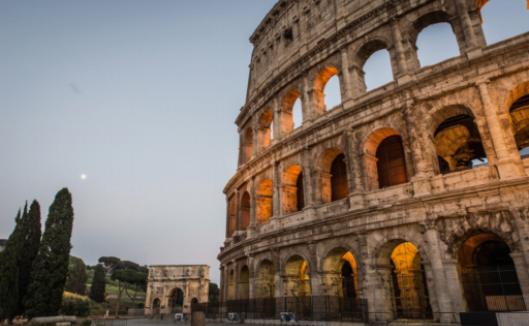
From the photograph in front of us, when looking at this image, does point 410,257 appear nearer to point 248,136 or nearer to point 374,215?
point 374,215

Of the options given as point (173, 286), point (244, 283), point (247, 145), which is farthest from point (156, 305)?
point (247, 145)

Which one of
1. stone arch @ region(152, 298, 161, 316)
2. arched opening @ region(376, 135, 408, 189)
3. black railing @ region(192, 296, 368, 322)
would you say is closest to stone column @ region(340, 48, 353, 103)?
arched opening @ region(376, 135, 408, 189)

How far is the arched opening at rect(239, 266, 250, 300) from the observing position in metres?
18.7

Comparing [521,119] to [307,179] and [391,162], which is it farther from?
[307,179]

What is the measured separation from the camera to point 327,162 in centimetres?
1570

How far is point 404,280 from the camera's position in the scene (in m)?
13.5

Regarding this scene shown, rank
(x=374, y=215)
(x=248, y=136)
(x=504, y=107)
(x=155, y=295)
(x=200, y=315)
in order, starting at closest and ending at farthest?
(x=200, y=315) < (x=504, y=107) < (x=374, y=215) < (x=248, y=136) < (x=155, y=295)

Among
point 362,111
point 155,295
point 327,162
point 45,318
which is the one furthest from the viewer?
point 155,295

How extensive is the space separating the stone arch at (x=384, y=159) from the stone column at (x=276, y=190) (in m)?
4.72

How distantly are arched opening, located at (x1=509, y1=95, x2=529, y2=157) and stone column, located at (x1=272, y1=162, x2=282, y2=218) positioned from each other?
9.84m

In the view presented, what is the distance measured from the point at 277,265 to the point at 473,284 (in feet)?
25.0

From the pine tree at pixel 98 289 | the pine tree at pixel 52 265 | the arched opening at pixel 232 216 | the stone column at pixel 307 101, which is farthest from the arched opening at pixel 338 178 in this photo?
the pine tree at pixel 98 289

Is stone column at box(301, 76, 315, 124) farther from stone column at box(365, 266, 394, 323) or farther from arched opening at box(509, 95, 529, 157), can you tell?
arched opening at box(509, 95, 529, 157)

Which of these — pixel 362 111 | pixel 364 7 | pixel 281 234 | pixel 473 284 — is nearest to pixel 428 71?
pixel 362 111
